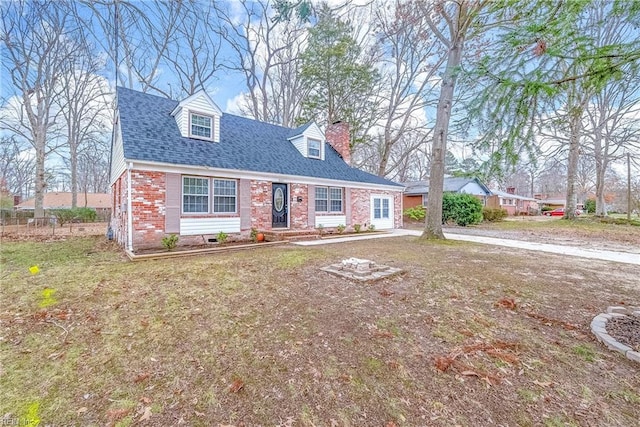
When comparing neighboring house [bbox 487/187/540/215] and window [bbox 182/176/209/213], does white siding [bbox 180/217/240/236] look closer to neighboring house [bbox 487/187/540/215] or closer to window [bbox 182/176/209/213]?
window [bbox 182/176/209/213]

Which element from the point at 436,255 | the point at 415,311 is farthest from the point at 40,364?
the point at 436,255

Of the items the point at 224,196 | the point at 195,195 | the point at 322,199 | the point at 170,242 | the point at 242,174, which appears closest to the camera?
the point at 170,242

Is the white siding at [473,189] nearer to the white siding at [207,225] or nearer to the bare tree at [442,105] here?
the bare tree at [442,105]

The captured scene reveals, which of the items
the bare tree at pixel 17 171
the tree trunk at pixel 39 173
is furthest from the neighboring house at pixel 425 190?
the bare tree at pixel 17 171

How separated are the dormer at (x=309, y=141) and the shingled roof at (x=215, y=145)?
11.4 inches

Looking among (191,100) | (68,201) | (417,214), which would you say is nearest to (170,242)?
(191,100)

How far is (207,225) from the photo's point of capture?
9.39 m

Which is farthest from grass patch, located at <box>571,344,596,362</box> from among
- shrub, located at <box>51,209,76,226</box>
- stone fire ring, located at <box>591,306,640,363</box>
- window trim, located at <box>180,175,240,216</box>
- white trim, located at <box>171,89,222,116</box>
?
shrub, located at <box>51,209,76,226</box>

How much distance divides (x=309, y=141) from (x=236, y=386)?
12.8m

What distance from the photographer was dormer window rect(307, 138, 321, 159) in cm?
1402

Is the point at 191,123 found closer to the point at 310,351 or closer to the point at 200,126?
the point at 200,126

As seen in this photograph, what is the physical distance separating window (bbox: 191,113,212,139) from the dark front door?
3313 millimetres

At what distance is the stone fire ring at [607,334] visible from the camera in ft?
9.16

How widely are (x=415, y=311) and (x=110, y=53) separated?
22.0m
